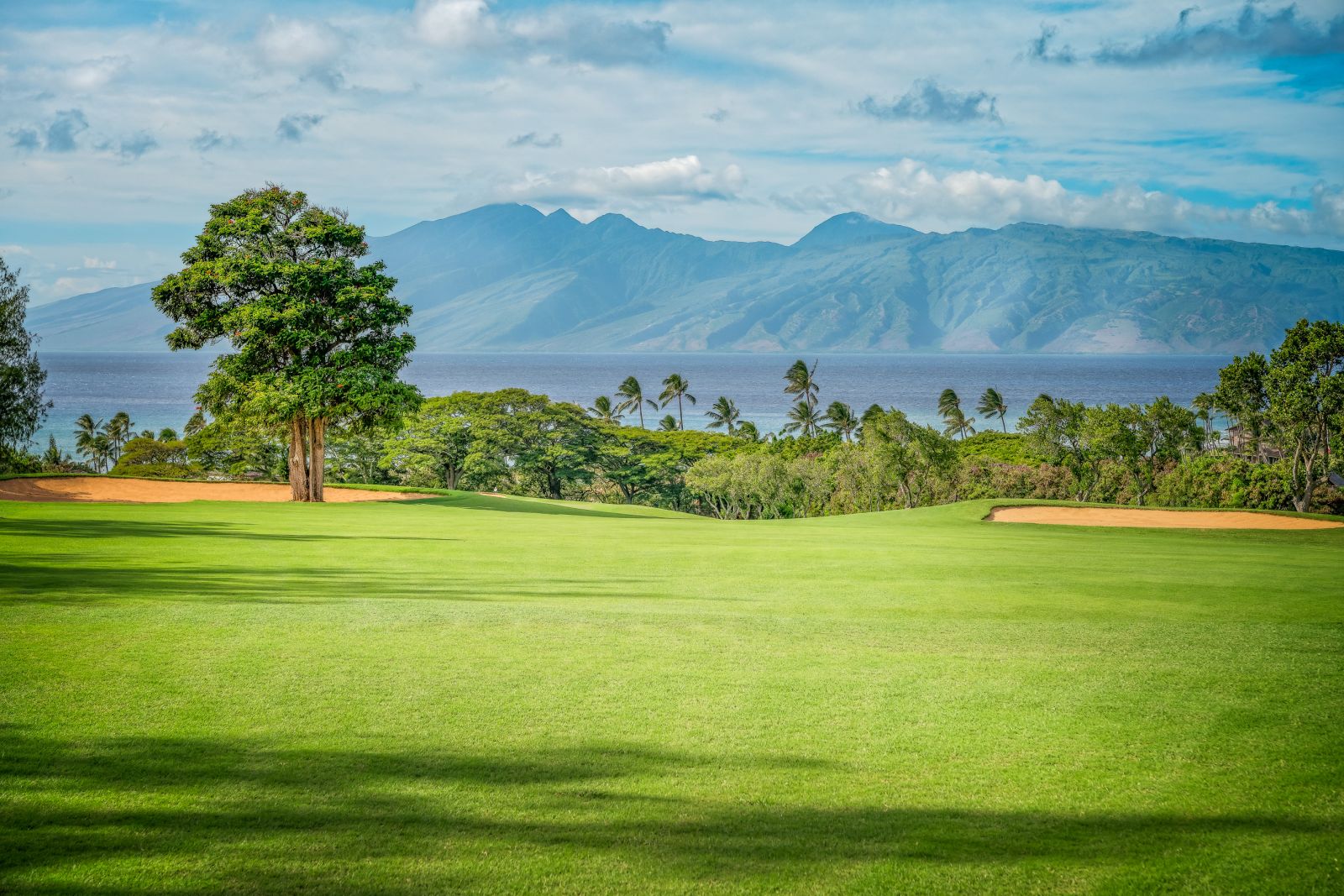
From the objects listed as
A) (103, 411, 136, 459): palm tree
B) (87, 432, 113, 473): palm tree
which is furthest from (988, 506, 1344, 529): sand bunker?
(87, 432, 113, 473): palm tree

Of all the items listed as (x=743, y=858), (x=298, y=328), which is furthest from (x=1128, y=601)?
(x=298, y=328)

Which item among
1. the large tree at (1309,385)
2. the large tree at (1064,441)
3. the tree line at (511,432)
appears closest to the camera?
the tree line at (511,432)

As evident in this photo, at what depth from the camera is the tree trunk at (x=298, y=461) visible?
35.7 metres

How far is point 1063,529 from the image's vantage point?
96.9 ft

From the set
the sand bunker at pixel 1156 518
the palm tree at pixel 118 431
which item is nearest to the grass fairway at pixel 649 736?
the sand bunker at pixel 1156 518

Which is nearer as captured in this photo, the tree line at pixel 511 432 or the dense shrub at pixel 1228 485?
the tree line at pixel 511 432

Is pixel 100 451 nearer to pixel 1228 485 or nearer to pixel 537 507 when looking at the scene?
pixel 537 507

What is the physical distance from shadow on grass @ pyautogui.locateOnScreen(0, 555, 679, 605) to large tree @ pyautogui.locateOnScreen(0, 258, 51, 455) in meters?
30.0

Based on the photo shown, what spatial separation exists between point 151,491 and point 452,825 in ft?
112

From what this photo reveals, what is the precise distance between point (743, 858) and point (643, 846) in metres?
0.60

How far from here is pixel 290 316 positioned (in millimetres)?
32375

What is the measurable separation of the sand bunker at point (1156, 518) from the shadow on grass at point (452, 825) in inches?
1105

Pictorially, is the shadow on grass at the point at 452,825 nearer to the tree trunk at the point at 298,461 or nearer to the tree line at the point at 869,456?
the tree trunk at the point at 298,461

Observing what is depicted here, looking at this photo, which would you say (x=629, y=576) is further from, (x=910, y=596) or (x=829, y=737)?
(x=829, y=737)
